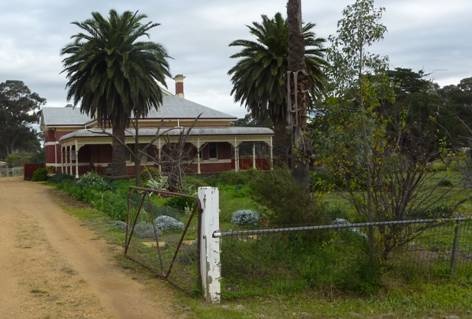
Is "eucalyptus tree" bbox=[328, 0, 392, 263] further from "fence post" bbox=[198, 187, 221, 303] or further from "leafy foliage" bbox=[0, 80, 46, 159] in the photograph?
"leafy foliage" bbox=[0, 80, 46, 159]

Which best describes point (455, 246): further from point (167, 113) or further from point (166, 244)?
point (167, 113)

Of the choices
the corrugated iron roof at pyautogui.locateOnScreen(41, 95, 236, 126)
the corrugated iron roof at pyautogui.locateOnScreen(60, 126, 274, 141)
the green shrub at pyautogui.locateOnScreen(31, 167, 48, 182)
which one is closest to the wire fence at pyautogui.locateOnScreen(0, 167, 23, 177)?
the corrugated iron roof at pyautogui.locateOnScreen(41, 95, 236, 126)

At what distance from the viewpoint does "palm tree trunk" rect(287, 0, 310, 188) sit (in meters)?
12.5

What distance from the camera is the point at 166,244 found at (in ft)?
37.0

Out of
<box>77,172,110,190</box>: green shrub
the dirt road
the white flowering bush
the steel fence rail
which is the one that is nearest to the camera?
the dirt road

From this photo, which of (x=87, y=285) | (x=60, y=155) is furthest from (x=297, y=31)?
(x=60, y=155)

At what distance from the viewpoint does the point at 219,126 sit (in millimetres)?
45281

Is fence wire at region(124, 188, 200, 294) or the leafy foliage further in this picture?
the leafy foliage

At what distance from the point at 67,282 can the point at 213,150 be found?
34.4 m

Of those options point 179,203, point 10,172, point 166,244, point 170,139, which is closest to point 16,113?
point 10,172

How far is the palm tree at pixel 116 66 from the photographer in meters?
30.9

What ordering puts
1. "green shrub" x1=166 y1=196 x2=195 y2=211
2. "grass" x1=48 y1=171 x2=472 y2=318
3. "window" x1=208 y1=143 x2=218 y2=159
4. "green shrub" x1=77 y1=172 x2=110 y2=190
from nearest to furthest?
1. "grass" x1=48 y1=171 x2=472 y2=318
2. "green shrub" x1=166 y1=196 x2=195 y2=211
3. "green shrub" x1=77 y1=172 x2=110 y2=190
4. "window" x1=208 y1=143 x2=218 y2=159

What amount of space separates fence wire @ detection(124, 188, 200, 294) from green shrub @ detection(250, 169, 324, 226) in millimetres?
1272

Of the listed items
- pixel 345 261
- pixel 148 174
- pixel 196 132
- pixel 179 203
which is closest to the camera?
pixel 345 261
